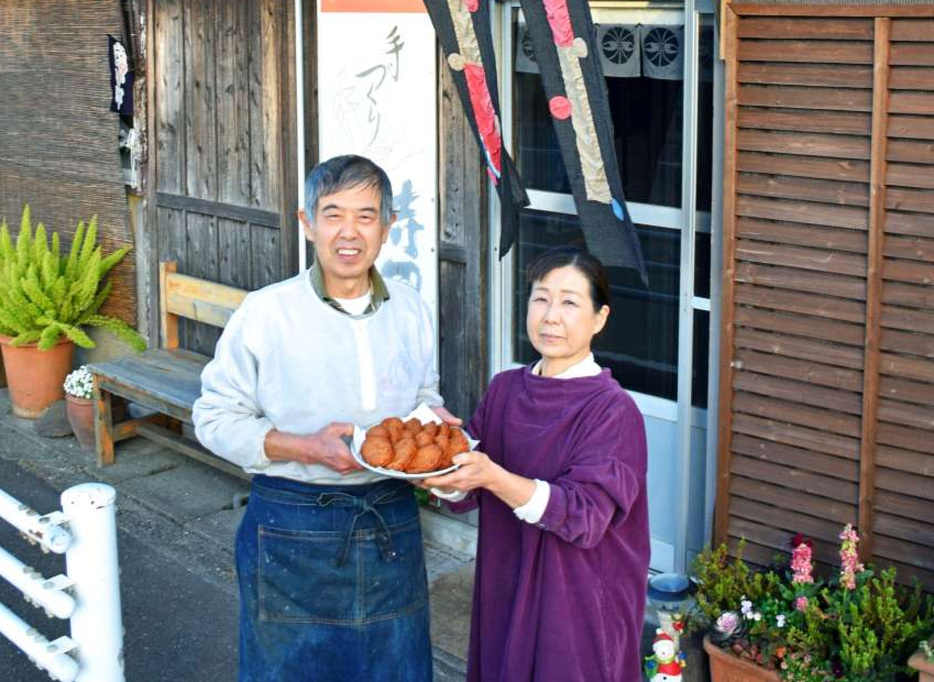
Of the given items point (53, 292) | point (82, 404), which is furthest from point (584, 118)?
point (53, 292)

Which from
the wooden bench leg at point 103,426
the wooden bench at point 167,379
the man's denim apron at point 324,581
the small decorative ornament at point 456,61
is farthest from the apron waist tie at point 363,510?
the wooden bench leg at point 103,426

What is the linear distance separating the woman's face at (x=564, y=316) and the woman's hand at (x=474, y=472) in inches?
13.9

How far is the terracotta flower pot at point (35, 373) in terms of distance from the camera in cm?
886

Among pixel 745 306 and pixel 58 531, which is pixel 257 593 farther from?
pixel 745 306

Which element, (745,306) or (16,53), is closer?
(745,306)

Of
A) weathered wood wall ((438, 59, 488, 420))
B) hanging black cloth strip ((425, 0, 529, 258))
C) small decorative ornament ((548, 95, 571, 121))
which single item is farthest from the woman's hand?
weathered wood wall ((438, 59, 488, 420))

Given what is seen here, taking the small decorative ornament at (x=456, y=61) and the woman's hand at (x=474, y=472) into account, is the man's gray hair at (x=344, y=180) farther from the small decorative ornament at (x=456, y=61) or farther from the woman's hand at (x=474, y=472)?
the small decorative ornament at (x=456, y=61)

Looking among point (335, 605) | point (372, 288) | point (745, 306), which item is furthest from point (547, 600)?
point (745, 306)

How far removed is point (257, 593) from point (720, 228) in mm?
2258

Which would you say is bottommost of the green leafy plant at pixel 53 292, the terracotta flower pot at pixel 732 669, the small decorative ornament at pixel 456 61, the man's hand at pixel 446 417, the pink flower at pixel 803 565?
the terracotta flower pot at pixel 732 669

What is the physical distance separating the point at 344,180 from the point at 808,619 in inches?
84.9

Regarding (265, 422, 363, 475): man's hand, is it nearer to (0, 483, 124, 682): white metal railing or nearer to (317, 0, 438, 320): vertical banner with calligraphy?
(0, 483, 124, 682): white metal railing

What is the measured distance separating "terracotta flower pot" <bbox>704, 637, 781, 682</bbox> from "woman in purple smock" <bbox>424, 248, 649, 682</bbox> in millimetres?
1161

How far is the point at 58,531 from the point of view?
392 centimetres
